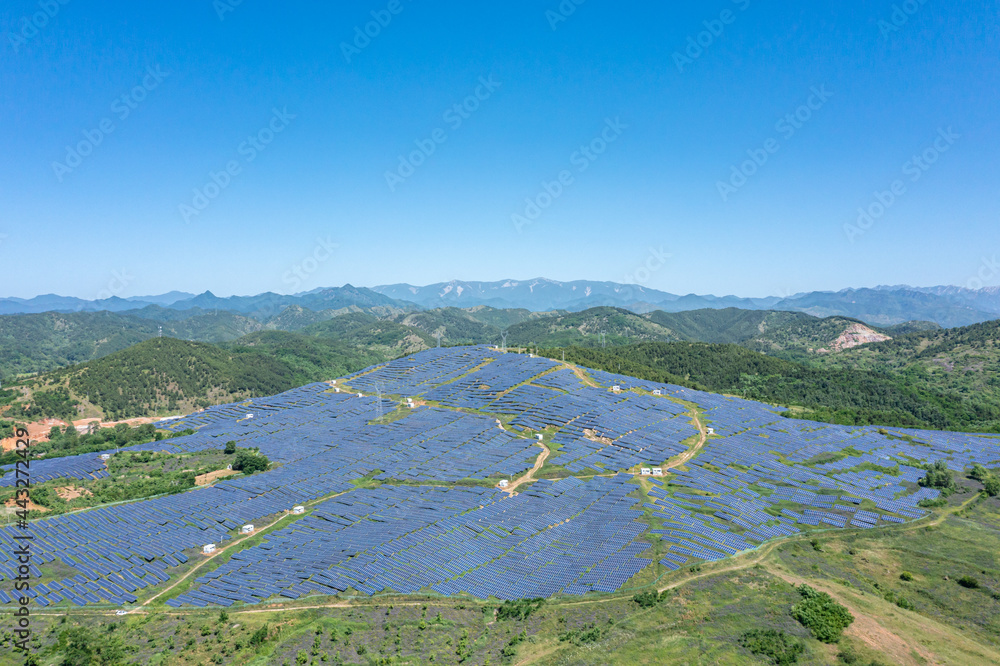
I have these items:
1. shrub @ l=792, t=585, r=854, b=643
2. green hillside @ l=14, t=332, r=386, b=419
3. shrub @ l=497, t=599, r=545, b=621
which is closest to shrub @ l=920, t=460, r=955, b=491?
shrub @ l=792, t=585, r=854, b=643

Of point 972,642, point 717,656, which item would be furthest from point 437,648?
point 972,642

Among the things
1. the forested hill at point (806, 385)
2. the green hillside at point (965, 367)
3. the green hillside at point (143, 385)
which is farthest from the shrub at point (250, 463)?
the green hillside at point (965, 367)

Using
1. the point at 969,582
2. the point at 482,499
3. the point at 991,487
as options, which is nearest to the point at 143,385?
the point at 482,499

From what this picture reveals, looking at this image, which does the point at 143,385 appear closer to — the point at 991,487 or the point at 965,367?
the point at 991,487

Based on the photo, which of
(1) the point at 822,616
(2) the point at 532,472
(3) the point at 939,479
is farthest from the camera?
(2) the point at 532,472

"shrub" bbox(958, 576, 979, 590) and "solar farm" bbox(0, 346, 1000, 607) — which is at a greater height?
"solar farm" bbox(0, 346, 1000, 607)

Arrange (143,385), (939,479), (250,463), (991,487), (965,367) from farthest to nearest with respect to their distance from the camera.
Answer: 1. (965,367)
2. (143,385)
3. (250,463)
4. (939,479)
5. (991,487)

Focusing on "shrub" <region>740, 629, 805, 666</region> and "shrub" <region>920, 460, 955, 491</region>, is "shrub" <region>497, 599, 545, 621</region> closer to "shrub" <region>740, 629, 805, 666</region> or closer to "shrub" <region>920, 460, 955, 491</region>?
"shrub" <region>740, 629, 805, 666</region>
